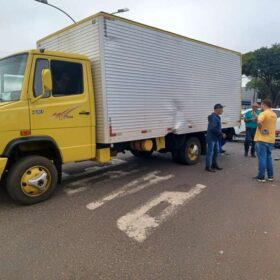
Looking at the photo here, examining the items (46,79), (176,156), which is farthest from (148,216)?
(176,156)

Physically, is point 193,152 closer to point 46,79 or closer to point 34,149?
point 34,149

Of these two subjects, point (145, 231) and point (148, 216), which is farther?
point (148, 216)

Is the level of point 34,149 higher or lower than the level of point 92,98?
lower

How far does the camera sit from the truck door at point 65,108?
4.97 m

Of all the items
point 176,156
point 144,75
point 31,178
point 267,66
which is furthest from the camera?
point 267,66

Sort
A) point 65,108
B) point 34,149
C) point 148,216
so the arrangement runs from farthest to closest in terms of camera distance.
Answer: point 65,108 → point 34,149 → point 148,216

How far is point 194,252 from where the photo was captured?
351cm

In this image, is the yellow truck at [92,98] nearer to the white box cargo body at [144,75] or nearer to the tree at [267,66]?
the white box cargo body at [144,75]

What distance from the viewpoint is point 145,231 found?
407 centimetres

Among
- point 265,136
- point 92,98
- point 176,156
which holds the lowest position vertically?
point 176,156

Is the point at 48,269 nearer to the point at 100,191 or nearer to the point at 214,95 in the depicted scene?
the point at 100,191

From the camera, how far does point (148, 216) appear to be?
461cm

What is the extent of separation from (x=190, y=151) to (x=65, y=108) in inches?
168

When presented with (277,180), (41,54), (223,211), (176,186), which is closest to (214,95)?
(277,180)
